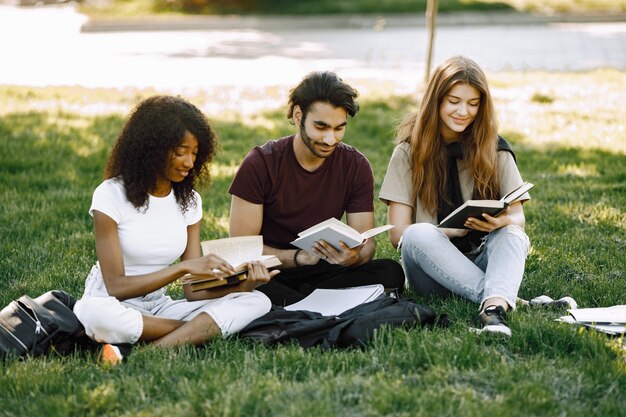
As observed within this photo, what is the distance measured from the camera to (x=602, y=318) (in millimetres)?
4477

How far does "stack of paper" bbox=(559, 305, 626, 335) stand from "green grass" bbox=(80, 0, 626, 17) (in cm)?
1697

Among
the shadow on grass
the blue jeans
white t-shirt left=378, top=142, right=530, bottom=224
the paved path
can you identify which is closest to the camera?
the blue jeans

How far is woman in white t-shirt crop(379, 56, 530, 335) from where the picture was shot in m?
4.88

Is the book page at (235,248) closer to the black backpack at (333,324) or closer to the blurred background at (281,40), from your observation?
the black backpack at (333,324)

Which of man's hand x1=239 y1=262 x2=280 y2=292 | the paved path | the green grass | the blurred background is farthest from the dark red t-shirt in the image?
the green grass

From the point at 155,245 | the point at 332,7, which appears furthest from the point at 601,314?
the point at 332,7

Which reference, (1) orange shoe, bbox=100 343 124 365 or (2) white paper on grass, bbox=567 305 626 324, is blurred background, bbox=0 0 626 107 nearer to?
(2) white paper on grass, bbox=567 305 626 324

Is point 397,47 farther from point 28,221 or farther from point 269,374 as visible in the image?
point 269,374

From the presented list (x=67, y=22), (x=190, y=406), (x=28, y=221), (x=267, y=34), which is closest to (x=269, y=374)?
(x=190, y=406)

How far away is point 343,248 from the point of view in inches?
182

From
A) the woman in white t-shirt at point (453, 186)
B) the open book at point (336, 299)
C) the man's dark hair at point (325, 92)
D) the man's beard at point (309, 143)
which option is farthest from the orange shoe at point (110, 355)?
the woman in white t-shirt at point (453, 186)

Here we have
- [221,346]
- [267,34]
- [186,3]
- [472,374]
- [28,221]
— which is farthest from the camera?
[186,3]

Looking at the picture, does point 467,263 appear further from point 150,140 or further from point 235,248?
point 150,140

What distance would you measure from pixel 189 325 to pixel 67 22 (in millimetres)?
17430
